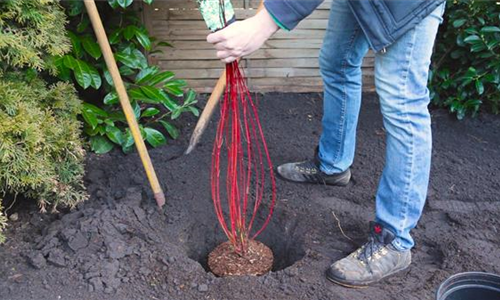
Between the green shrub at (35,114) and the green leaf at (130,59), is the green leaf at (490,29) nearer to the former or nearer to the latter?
the green leaf at (130,59)

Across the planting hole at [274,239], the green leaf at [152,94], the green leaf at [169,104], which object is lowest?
the planting hole at [274,239]

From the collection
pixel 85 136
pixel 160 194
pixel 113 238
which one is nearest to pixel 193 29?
pixel 85 136

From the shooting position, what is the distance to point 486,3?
10.8 feet

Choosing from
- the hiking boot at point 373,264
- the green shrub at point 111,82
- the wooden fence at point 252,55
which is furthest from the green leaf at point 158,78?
the hiking boot at point 373,264

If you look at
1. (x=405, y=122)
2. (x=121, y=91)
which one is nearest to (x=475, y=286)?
(x=405, y=122)

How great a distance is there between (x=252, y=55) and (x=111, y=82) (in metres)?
1.14

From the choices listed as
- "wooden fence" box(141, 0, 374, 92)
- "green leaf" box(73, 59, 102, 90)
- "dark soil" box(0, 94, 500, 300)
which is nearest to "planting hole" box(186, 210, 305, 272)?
"dark soil" box(0, 94, 500, 300)

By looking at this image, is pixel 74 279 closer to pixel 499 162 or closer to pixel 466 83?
pixel 499 162

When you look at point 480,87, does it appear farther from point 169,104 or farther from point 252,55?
point 169,104

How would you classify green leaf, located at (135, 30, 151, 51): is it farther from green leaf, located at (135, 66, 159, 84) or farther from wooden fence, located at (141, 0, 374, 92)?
wooden fence, located at (141, 0, 374, 92)

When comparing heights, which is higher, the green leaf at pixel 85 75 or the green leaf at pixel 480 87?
the green leaf at pixel 85 75

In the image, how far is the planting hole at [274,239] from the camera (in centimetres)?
244

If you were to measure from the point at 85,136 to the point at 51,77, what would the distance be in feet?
1.32

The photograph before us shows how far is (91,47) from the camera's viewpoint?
2.86m
